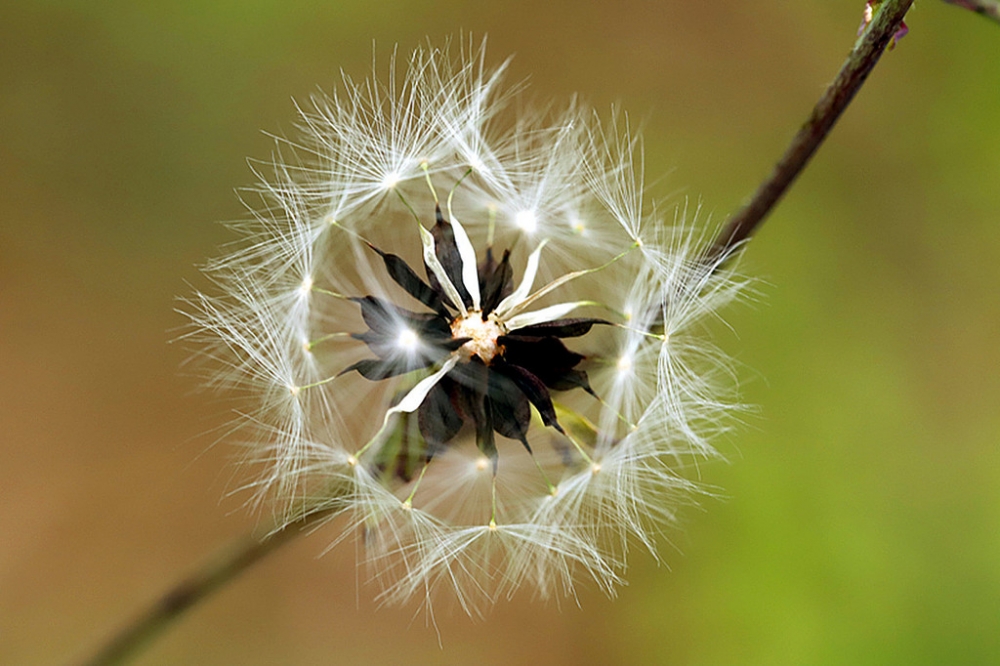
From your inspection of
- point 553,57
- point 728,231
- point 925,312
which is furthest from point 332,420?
point 925,312

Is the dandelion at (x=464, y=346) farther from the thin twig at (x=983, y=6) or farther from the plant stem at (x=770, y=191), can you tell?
the thin twig at (x=983, y=6)

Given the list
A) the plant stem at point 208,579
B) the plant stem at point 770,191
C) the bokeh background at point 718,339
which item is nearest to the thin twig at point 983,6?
the plant stem at point 770,191

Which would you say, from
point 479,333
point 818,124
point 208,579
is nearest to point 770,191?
point 818,124

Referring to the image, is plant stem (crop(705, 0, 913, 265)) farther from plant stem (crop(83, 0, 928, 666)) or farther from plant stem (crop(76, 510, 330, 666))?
plant stem (crop(76, 510, 330, 666))

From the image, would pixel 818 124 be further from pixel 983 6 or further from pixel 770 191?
pixel 983 6

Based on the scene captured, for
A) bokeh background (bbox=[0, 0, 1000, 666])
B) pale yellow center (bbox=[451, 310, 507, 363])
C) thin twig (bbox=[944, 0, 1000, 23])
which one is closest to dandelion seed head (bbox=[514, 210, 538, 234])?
pale yellow center (bbox=[451, 310, 507, 363])

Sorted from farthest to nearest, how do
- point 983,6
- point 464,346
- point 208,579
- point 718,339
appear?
point 718,339, point 208,579, point 464,346, point 983,6

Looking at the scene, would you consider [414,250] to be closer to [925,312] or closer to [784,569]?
[784,569]
